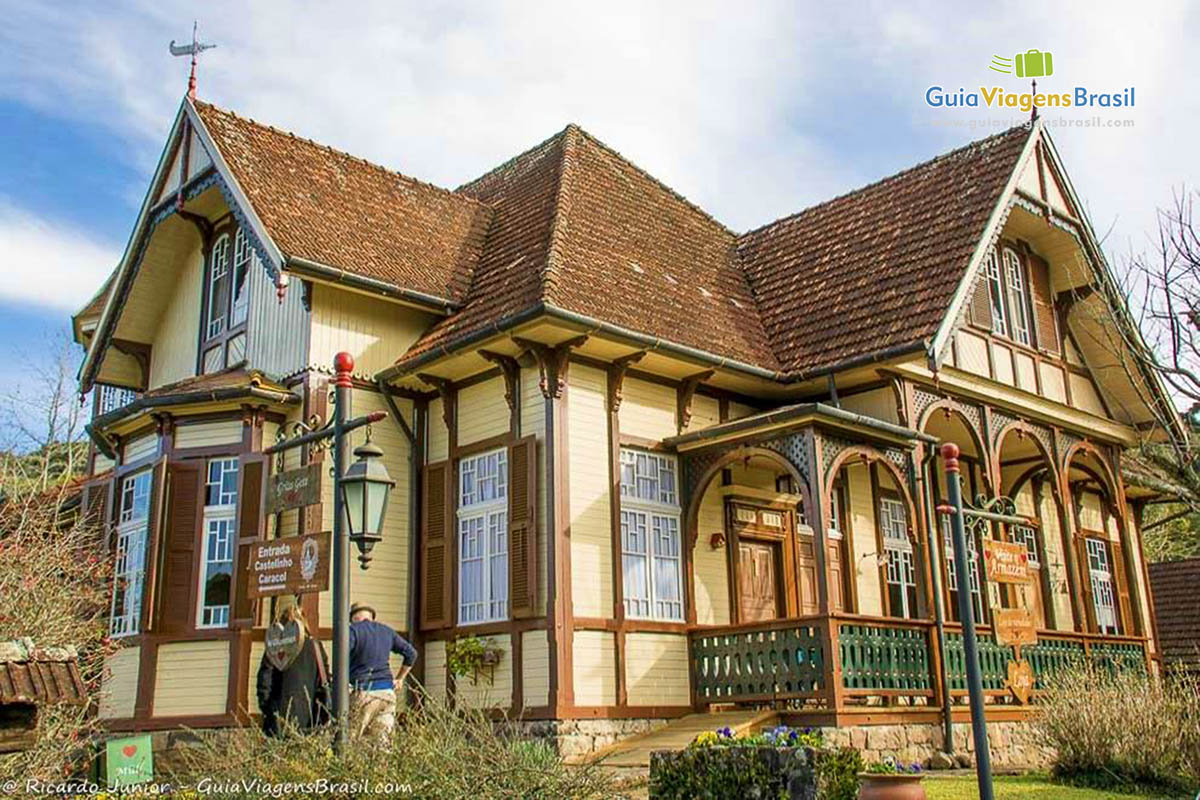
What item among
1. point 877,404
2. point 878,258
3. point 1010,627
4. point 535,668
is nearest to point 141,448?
point 535,668

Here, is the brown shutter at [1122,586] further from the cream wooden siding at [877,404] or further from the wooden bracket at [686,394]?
the wooden bracket at [686,394]

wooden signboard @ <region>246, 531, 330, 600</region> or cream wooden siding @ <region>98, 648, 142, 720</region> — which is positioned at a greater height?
wooden signboard @ <region>246, 531, 330, 600</region>

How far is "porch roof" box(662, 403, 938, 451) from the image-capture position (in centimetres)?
1423

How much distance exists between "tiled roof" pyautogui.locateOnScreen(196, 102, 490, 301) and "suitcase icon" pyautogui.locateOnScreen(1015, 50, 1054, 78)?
8.76 meters

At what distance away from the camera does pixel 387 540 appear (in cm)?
1569

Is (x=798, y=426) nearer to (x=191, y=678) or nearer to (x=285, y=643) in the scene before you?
(x=285, y=643)

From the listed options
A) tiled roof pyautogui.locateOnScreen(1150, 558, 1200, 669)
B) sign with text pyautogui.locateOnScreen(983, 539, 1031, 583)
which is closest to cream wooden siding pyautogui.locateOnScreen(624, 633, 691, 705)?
sign with text pyautogui.locateOnScreen(983, 539, 1031, 583)

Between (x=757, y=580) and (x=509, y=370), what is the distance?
16.0ft

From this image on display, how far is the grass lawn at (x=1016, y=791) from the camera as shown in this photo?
1123cm

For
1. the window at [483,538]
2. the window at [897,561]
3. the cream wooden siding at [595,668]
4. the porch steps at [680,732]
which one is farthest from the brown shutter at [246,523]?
the window at [897,561]

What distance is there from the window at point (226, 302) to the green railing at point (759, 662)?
7959 mm

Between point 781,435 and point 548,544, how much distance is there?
3.26 m

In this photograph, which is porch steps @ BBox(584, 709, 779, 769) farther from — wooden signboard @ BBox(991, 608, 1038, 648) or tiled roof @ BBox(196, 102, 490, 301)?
tiled roof @ BBox(196, 102, 490, 301)

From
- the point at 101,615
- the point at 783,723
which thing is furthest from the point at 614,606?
the point at 101,615
